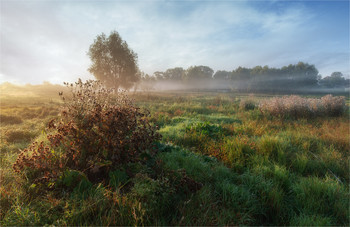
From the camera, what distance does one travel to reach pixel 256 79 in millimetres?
93062

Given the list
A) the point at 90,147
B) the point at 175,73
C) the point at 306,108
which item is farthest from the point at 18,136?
the point at 175,73

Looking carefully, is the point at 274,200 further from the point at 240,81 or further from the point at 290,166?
the point at 240,81

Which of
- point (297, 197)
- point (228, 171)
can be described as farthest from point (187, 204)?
point (297, 197)

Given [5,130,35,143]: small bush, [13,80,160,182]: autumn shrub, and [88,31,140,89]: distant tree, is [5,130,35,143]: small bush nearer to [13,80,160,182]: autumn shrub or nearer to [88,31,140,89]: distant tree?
[13,80,160,182]: autumn shrub

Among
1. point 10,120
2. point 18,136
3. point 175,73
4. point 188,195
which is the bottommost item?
point 188,195

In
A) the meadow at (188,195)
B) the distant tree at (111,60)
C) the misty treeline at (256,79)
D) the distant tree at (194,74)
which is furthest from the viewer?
the distant tree at (194,74)

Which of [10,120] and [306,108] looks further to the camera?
[306,108]

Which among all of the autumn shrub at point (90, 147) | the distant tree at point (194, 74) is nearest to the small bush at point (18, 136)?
the autumn shrub at point (90, 147)

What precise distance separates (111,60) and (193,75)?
83.2 m

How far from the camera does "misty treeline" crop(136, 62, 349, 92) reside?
82.4m

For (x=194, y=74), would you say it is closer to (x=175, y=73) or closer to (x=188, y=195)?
(x=175, y=73)

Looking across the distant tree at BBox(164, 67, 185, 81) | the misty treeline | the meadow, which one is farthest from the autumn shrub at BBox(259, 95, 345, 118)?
the distant tree at BBox(164, 67, 185, 81)

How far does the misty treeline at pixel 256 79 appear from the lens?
82375mm

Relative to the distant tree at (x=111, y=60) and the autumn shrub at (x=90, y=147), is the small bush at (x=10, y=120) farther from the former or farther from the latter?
the distant tree at (x=111, y=60)
